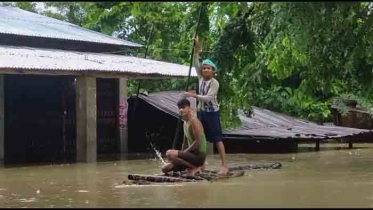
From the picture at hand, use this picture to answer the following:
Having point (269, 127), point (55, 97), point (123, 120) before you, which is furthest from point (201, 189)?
point (55, 97)

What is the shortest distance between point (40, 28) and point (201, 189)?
11082mm

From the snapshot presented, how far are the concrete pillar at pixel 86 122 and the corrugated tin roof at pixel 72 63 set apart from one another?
474 mm

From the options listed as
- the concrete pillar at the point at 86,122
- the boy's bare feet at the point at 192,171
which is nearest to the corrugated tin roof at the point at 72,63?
the concrete pillar at the point at 86,122

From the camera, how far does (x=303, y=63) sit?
37.6 ft

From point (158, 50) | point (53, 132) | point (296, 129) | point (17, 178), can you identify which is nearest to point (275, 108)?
point (158, 50)

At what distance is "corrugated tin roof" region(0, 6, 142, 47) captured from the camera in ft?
52.9

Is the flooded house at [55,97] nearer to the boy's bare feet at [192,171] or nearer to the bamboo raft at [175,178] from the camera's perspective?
the bamboo raft at [175,178]

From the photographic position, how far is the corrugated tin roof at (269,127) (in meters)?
15.3

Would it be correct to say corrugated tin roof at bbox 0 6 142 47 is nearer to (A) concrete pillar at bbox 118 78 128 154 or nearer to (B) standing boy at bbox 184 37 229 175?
(A) concrete pillar at bbox 118 78 128 154

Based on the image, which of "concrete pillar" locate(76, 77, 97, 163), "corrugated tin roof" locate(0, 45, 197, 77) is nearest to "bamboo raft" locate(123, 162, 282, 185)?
"corrugated tin roof" locate(0, 45, 197, 77)

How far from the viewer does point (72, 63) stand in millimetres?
13469

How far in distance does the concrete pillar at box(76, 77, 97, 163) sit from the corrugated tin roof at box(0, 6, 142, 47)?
3.07 m

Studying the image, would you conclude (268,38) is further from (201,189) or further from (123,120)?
(123,120)

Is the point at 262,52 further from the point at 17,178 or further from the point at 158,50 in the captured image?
the point at 158,50
